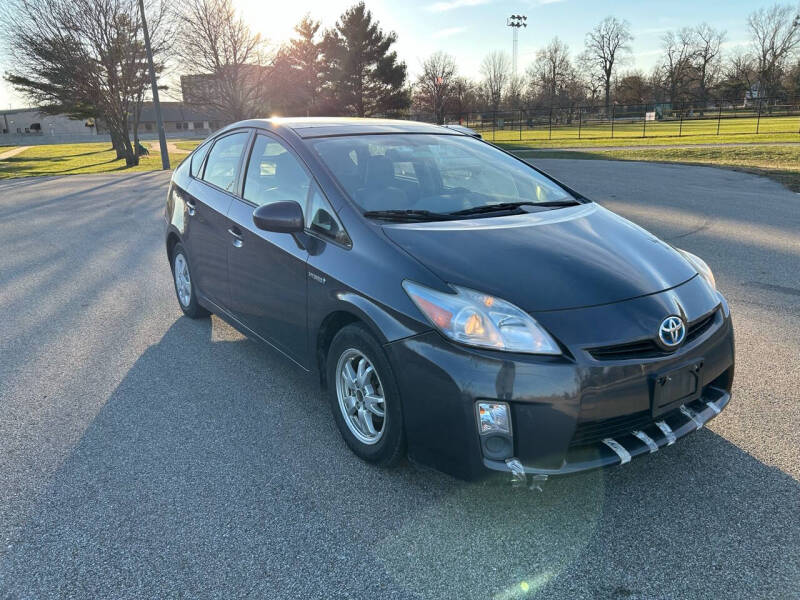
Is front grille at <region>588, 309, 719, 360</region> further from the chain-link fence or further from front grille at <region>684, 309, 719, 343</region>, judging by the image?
the chain-link fence

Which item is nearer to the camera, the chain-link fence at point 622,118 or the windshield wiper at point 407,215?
the windshield wiper at point 407,215

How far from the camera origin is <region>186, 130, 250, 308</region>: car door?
13.5 ft

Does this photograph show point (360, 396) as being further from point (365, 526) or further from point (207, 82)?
point (207, 82)

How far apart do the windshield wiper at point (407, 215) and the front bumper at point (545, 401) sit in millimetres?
808

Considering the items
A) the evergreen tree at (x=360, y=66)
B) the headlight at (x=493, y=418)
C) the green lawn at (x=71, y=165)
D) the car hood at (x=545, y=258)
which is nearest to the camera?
the headlight at (x=493, y=418)

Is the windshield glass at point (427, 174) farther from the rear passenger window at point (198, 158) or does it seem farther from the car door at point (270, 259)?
the rear passenger window at point (198, 158)

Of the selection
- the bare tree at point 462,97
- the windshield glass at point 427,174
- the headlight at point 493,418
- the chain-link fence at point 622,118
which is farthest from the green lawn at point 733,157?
the bare tree at point 462,97

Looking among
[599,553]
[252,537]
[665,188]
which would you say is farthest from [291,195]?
[665,188]

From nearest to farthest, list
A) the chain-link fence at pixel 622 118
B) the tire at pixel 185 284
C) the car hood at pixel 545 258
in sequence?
the car hood at pixel 545 258, the tire at pixel 185 284, the chain-link fence at pixel 622 118

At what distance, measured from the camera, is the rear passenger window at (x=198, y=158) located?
192 inches

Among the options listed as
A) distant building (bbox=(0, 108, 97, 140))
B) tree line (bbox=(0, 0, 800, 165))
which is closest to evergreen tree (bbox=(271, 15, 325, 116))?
tree line (bbox=(0, 0, 800, 165))

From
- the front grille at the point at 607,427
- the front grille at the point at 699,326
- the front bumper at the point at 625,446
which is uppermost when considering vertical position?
the front grille at the point at 699,326

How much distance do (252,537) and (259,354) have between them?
84.8 inches

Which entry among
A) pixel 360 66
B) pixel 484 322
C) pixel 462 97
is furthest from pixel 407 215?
pixel 462 97
